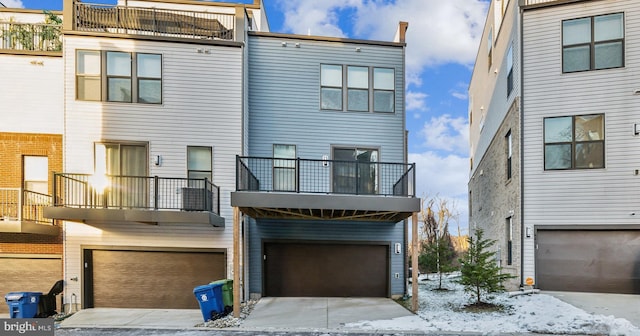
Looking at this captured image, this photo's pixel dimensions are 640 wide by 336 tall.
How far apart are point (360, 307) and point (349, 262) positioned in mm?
2079

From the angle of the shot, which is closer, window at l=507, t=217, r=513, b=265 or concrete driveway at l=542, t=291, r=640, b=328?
concrete driveway at l=542, t=291, r=640, b=328

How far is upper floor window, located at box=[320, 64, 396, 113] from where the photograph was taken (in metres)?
12.6

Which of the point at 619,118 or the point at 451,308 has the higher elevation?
the point at 619,118

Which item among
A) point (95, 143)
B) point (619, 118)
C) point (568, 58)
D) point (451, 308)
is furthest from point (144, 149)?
point (619, 118)

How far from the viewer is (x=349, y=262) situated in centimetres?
1239

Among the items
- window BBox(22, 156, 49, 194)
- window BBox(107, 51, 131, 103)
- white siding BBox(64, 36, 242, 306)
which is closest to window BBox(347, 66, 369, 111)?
white siding BBox(64, 36, 242, 306)

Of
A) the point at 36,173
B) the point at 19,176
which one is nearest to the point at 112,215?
the point at 36,173

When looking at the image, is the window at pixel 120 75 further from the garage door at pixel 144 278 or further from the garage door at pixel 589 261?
the garage door at pixel 589 261

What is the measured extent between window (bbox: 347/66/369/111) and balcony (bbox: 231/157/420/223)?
205 cm

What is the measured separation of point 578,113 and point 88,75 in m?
14.0

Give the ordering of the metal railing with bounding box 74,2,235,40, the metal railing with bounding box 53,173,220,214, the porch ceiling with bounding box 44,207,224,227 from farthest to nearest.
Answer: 1. the metal railing with bounding box 74,2,235,40
2. the metal railing with bounding box 53,173,220,214
3. the porch ceiling with bounding box 44,207,224,227

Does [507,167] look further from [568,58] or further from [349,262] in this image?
[349,262]

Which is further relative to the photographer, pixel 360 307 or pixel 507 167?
pixel 507 167

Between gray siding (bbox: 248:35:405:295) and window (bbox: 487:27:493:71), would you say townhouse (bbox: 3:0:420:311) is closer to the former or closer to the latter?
gray siding (bbox: 248:35:405:295)
